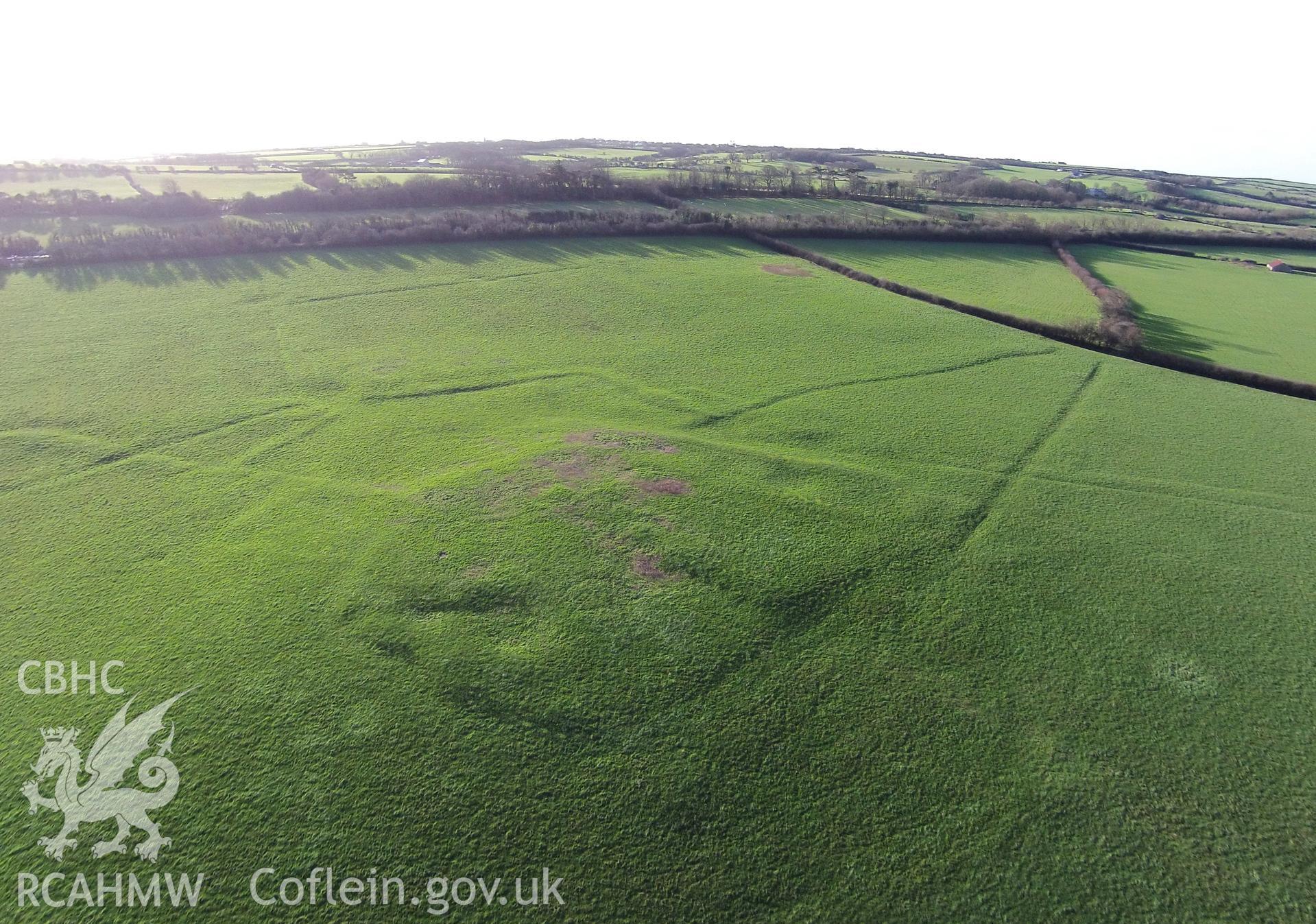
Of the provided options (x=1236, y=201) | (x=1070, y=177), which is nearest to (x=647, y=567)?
(x=1236, y=201)

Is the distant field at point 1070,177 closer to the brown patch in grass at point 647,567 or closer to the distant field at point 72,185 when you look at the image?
the brown patch in grass at point 647,567

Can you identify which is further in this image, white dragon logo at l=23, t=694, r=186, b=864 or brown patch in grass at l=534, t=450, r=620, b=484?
brown patch in grass at l=534, t=450, r=620, b=484

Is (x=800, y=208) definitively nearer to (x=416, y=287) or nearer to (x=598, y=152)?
(x=416, y=287)

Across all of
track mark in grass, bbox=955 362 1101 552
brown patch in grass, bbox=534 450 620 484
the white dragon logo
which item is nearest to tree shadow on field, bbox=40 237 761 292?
brown patch in grass, bbox=534 450 620 484

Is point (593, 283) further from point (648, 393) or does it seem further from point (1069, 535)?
point (1069, 535)

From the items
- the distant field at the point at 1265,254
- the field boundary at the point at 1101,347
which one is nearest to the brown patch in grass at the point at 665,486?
the field boundary at the point at 1101,347

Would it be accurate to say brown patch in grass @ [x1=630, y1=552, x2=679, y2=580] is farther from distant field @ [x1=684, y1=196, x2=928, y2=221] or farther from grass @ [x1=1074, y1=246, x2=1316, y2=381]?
distant field @ [x1=684, y1=196, x2=928, y2=221]

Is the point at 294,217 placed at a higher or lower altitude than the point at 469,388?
higher
